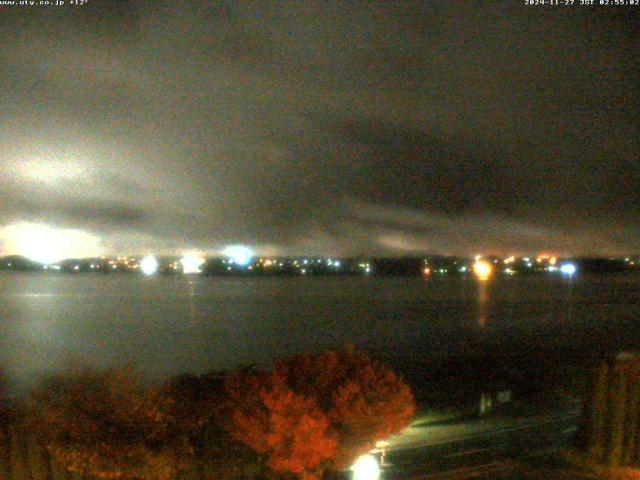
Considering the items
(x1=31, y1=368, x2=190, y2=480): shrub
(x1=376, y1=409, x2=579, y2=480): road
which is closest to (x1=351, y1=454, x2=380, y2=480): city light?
(x1=376, y1=409, x2=579, y2=480): road

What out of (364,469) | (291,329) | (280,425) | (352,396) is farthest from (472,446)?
(291,329)

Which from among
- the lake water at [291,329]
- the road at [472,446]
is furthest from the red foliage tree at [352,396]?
the lake water at [291,329]

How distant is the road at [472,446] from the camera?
512 inches

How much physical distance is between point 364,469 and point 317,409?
1498 millimetres

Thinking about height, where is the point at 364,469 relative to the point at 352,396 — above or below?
below

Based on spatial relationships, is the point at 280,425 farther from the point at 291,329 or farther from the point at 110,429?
the point at 291,329

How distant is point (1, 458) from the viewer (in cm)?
844

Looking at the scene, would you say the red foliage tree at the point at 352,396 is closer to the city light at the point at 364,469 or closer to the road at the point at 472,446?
the city light at the point at 364,469

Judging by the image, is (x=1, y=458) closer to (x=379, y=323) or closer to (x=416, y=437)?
(x=416, y=437)

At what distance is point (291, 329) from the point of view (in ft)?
280

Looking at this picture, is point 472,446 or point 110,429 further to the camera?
point 472,446

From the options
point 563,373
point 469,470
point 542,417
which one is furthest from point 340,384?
point 563,373

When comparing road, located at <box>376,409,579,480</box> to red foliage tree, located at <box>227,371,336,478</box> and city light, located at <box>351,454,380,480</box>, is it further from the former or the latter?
red foliage tree, located at <box>227,371,336,478</box>

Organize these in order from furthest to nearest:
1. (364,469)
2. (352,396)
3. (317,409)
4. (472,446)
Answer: (472,446)
(364,469)
(352,396)
(317,409)
